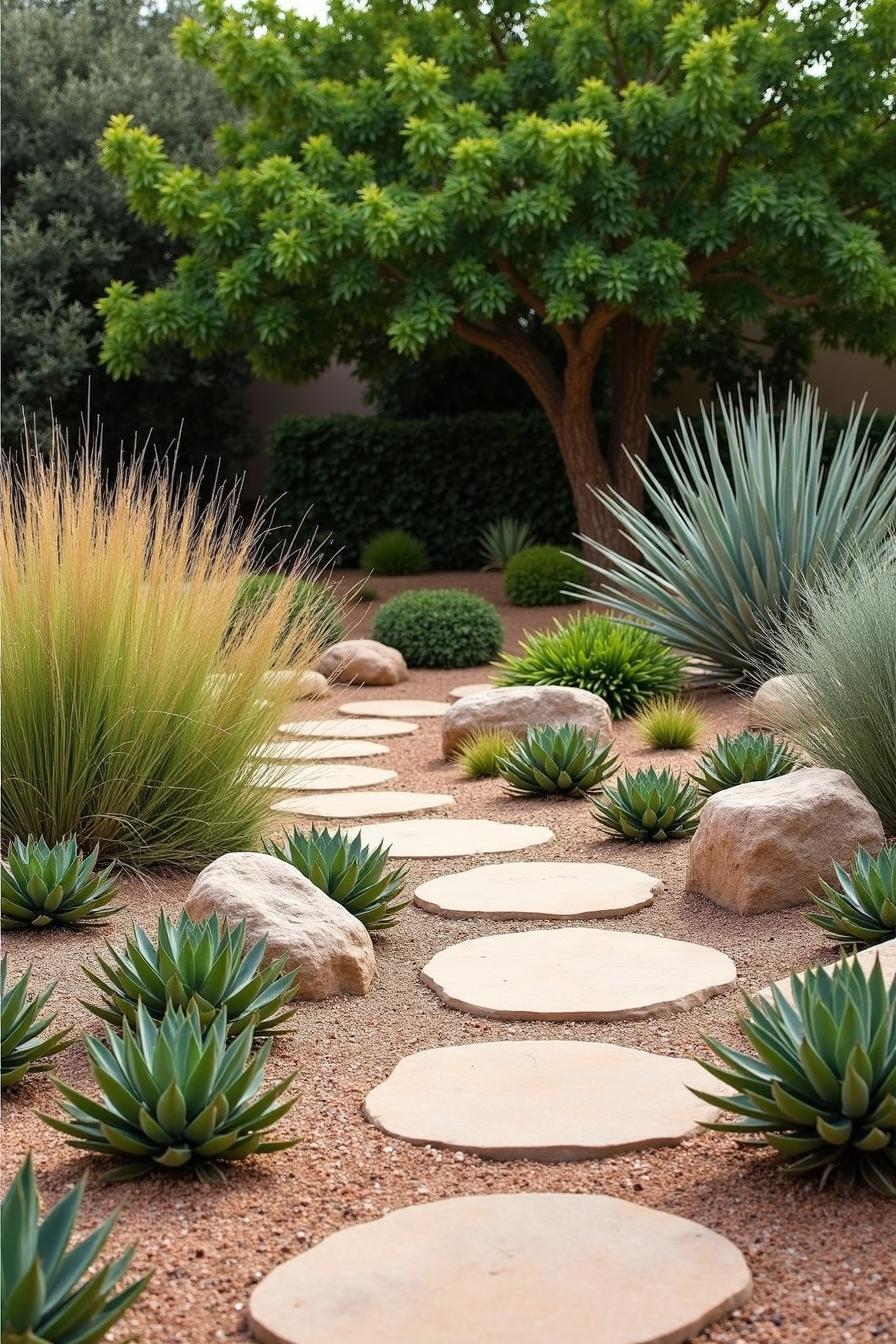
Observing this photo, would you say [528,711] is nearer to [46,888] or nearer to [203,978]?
[46,888]

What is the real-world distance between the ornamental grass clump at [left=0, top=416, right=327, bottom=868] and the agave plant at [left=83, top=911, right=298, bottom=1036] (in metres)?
1.40

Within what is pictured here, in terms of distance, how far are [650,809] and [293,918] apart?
71.8 inches

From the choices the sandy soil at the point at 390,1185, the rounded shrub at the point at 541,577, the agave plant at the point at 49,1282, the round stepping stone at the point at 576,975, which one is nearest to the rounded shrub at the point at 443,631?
the rounded shrub at the point at 541,577

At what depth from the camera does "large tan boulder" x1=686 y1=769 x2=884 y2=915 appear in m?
4.01

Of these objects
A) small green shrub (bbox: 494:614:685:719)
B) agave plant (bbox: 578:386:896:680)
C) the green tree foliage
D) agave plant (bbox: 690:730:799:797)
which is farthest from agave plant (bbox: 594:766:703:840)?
the green tree foliage

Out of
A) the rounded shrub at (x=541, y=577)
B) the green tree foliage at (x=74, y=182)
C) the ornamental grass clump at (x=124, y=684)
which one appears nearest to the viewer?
the ornamental grass clump at (x=124, y=684)

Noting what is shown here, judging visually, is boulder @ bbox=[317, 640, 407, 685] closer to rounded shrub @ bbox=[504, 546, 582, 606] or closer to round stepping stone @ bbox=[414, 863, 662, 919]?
rounded shrub @ bbox=[504, 546, 582, 606]

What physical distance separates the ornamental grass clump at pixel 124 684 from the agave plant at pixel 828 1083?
2457mm

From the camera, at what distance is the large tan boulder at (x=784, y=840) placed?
401 cm

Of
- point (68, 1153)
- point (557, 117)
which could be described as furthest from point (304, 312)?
point (68, 1153)

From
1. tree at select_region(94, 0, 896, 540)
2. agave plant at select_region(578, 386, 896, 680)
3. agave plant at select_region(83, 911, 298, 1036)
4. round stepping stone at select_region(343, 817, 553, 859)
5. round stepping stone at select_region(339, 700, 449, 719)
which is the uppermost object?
tree at select_region(94, 0, 896, 540)

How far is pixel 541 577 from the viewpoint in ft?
40.1

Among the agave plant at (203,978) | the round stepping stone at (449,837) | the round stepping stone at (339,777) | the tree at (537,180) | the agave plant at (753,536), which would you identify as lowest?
the round stepping stone at (339,777)

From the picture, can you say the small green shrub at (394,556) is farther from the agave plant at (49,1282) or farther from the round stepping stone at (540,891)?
the agave plant at (49,1282)
